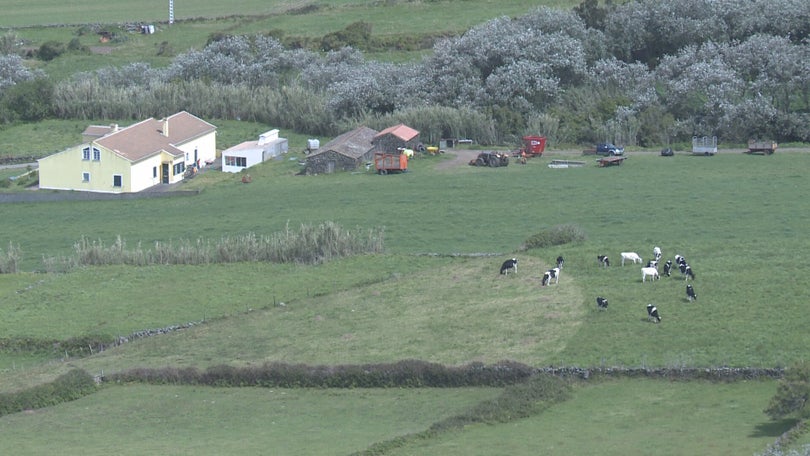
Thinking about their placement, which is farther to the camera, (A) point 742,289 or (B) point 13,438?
(A) point 742,289

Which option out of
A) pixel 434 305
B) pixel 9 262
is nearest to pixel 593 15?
pixel 9 262

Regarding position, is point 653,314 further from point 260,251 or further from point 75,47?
point 75,47

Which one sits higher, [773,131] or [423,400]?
[773,131]

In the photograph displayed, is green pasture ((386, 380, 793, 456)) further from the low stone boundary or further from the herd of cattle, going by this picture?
the low stone boundary

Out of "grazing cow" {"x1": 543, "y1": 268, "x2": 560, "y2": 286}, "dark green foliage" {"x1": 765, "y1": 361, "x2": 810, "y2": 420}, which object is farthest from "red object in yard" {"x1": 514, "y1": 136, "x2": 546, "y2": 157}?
"dark green foliage" {"x1": 765, "y1": 361, "x2": 810, "y2": 420}

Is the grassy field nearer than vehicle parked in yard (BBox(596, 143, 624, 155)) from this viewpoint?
Yes

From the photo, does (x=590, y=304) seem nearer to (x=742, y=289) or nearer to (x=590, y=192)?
(x=742, y=289)

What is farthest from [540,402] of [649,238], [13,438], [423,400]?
[649,238]
